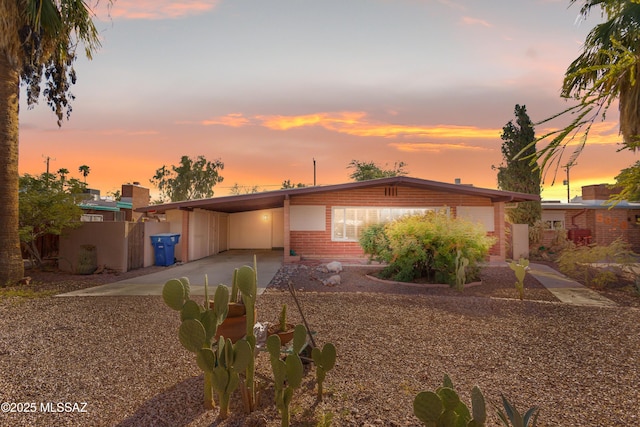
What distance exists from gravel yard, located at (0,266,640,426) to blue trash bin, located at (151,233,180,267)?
6148 millimetres

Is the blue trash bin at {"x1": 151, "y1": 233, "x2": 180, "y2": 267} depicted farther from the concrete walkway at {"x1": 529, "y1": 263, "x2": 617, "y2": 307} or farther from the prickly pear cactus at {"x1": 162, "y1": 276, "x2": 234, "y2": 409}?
the concrete walkway at {"x1": 529, "y1": 263, "x2": 617, "y2": 307}

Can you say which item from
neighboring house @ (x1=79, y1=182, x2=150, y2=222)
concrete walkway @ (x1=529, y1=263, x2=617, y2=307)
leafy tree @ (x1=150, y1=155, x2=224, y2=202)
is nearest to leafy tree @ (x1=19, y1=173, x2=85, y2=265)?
neighboring house @ (x1=79, y1=182, x2=150, y2=222)

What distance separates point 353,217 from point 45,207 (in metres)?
10.6

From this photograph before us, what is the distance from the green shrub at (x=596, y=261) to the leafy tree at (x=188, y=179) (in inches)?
1346

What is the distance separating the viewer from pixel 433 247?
30.5 feet

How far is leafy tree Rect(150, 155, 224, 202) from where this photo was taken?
124ft

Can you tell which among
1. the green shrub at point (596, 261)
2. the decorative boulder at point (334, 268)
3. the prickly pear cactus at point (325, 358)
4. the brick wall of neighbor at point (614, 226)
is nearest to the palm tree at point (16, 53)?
the decorative boulder at point (334, 268)

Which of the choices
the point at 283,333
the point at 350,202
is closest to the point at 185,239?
the point at 350,202

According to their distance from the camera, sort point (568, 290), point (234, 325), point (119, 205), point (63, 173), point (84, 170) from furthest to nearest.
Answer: point (84, 170), point (119, 205), point (63, 173), point (568, 290), point (234, 325)

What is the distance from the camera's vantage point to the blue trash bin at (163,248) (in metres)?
13.3

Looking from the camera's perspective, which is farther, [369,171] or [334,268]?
[369,171]

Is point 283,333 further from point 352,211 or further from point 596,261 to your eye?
point 352,211

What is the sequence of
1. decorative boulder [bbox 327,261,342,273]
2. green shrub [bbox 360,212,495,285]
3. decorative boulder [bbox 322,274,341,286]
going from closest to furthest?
green shrub [bbox 360,212,495,285] → decorative boulder [bbox 322,274,341,286] → decorative boulder [bbox 327,261,342,273]

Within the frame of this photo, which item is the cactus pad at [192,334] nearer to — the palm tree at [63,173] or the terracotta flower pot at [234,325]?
the terracotta flower pot at [234,325]
